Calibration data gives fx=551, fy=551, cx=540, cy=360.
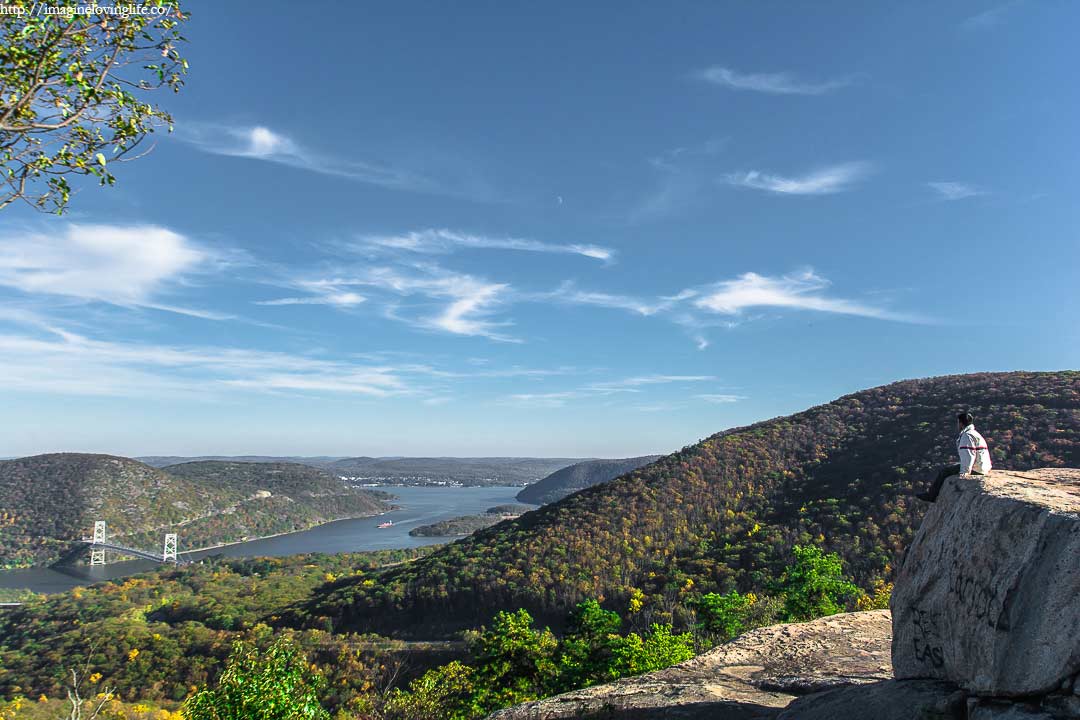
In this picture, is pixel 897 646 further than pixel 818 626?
No

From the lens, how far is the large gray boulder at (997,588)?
6.28 metres

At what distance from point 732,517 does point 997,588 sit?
259 feet

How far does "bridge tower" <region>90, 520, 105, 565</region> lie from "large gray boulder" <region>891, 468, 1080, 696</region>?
238713 mm

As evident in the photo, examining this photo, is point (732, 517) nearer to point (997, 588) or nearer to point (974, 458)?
point (974, 458)

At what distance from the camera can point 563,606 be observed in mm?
67938

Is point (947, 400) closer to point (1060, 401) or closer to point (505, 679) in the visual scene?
point (1060, 401)

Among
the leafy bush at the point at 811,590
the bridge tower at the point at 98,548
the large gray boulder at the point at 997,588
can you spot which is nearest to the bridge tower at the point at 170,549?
the bridge tower at the point at 98,548

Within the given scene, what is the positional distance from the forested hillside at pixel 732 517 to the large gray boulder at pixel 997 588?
4820cm

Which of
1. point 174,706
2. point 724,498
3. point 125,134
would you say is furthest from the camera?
point 724,498

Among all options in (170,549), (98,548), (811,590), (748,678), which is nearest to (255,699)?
(748,678)

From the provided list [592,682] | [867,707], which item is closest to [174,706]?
[592,682]

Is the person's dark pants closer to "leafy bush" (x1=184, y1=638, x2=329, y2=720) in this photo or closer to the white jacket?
the white jacket

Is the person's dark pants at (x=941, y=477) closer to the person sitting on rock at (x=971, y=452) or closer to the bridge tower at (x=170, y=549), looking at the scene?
the person sitting on rock at (x=971, y=452)

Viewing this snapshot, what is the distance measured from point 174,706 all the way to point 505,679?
48.9 meters
